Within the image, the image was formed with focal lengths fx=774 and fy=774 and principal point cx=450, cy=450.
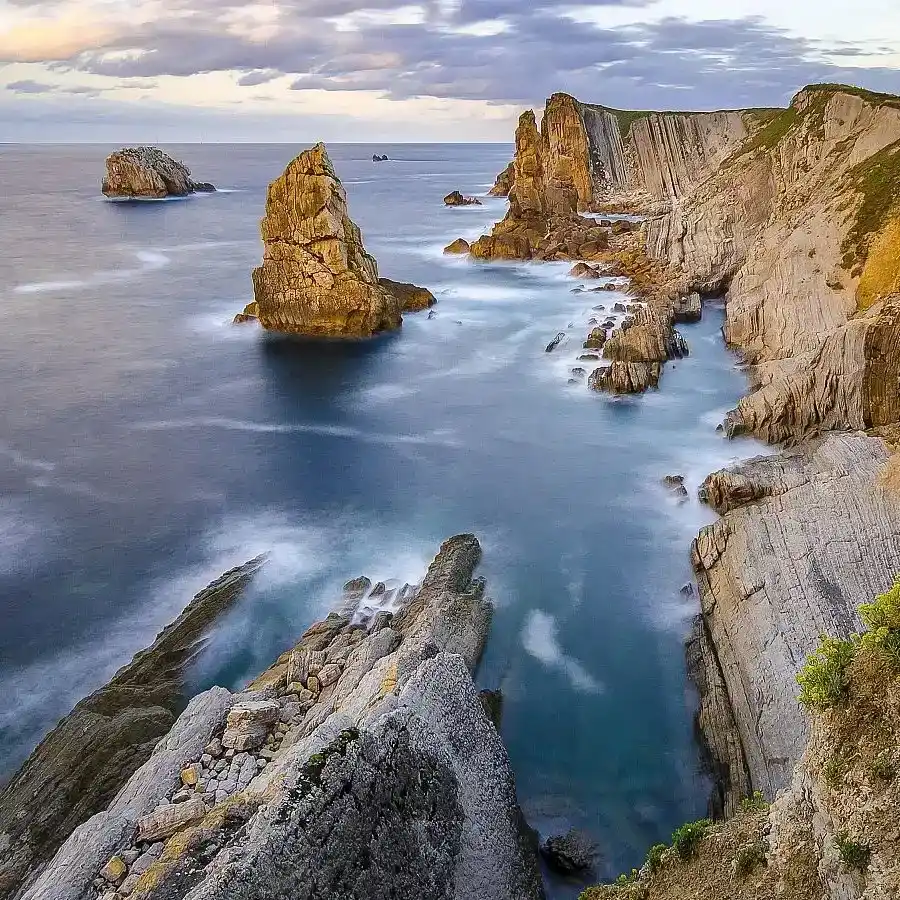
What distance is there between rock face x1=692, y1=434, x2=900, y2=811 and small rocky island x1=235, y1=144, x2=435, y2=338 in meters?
29.2

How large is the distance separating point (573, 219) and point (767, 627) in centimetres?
6380

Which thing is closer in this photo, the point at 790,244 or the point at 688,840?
the point at 688,840

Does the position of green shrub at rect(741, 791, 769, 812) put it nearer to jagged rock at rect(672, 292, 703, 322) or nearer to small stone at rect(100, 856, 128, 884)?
small stone at rect(100, 856, 128, 884)

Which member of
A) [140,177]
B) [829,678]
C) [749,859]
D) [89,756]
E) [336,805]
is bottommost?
[89,756]

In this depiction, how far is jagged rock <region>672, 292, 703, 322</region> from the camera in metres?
46.6

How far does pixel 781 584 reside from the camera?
18.3 meters

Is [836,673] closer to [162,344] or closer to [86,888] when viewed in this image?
[86,888]

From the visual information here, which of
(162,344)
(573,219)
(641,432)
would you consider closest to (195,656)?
(641,432)

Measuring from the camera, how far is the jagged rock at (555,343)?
146ft

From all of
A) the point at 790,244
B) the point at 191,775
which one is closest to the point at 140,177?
the point at 790,244

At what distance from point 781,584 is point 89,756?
15504 millimetres

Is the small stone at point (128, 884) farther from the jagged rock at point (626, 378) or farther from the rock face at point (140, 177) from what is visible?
the rock face at point (140, 177)

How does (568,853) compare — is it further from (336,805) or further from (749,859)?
(336,805)

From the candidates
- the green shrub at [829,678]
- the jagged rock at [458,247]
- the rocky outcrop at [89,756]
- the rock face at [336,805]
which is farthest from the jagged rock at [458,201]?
the green shrub at [829,678]
